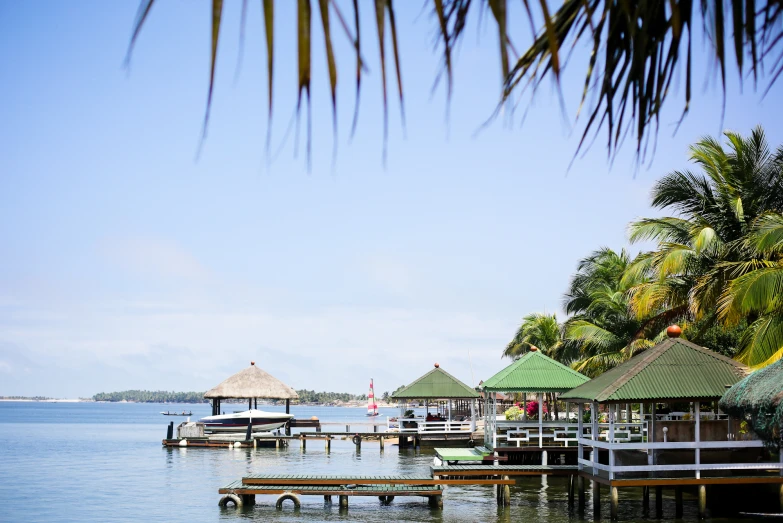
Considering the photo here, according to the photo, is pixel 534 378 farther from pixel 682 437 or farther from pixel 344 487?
pixel 682 437

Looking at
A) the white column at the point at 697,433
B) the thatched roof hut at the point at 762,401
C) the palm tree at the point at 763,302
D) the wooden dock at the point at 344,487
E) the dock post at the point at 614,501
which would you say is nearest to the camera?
the thatched roof hut at the point at 762,401

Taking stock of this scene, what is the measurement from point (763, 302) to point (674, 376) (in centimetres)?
237

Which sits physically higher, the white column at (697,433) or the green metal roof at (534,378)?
the green metal roof at (534,378)

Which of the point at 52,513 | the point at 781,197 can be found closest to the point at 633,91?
the point at 781,197

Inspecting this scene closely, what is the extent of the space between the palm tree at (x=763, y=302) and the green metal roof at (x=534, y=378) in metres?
6.29

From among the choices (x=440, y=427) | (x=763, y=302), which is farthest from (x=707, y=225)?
(x=440, y=427)

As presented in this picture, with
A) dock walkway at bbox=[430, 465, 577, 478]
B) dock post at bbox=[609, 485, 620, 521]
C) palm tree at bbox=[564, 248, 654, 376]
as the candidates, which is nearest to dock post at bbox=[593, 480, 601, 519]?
dock post at bbox=[609, 485, 620, 521]

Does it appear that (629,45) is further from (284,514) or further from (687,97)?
(284,514)

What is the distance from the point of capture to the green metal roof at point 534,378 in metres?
24.3

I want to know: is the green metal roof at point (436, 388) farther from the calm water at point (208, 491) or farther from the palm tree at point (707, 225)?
the palm tree at point (707, 225)

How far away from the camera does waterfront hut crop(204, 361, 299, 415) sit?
50.5 meters

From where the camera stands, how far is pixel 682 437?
17.1 meters

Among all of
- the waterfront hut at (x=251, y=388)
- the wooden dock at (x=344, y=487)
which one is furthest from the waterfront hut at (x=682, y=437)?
the waterfront hut at (x=251, y=388)

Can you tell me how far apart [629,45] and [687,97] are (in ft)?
0.76
